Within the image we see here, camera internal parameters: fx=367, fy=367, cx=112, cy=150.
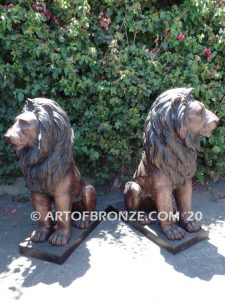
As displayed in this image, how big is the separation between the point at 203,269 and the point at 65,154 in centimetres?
138

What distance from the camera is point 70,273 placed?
2.81 meters

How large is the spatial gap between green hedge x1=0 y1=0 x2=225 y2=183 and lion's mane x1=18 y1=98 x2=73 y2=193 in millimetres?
1197

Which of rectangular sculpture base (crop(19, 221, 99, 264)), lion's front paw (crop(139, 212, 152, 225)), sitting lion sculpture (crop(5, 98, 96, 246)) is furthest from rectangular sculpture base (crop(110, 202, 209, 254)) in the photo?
sitting lion sculpture (crop(5, 98, 96, 246))

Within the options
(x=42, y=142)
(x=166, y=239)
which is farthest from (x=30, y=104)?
(x=166, y=239)

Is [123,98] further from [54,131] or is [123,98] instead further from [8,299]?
[8,299]

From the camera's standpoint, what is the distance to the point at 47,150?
267 centimetres

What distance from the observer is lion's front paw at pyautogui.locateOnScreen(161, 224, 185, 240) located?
3.01m

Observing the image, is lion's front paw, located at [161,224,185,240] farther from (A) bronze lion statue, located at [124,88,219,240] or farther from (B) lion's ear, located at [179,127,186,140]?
(B) lion's ear, located at [179,127,186,140]

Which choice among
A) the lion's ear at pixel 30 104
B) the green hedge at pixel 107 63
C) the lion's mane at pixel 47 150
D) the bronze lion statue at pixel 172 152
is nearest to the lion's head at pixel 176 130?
the bronze lion statue at pixel 172 152

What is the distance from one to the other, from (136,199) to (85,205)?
453mm

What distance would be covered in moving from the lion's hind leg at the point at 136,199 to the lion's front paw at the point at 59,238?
0.65m

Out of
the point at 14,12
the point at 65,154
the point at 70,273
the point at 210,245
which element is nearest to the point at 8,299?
the point at 70,273

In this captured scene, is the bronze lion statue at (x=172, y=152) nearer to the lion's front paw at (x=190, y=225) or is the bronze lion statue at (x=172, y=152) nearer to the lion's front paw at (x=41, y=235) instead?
the lion's front paw at (x=190, y=225)

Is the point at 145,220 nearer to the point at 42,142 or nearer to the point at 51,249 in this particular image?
the point at 51,249
